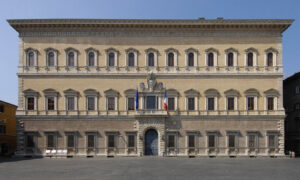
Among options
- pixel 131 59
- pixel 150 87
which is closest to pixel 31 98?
pixel 131 59

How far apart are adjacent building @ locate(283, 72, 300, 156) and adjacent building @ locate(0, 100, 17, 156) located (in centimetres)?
3632

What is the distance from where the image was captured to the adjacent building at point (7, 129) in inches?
1495

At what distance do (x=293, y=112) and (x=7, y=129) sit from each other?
37.9 metres

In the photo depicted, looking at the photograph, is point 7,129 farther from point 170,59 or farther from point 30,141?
point 170,59

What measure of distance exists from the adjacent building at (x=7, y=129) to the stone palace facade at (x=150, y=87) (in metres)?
6.93

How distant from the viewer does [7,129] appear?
128 feet

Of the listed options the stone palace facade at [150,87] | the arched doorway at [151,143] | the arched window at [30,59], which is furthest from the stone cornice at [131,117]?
the arched window at [30,59]

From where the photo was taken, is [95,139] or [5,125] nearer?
[95,139]

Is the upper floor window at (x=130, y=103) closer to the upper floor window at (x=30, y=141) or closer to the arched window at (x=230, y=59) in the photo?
the upper floor window at (x=30, y=141)

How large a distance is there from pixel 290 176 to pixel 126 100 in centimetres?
1943

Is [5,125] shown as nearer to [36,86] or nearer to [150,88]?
[36,86]

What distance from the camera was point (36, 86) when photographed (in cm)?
3319

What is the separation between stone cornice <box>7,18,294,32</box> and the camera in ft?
109

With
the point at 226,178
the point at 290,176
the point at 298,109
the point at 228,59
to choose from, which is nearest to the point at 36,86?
the point at 228,59
